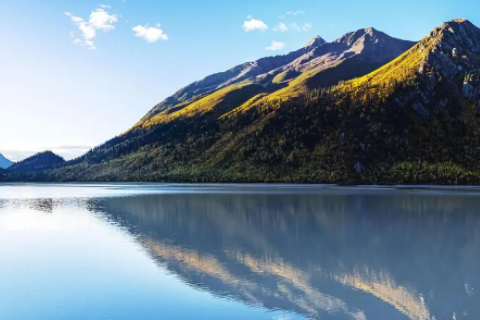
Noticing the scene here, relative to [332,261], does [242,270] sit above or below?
above

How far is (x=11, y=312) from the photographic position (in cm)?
2052

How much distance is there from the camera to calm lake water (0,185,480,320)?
20688mm

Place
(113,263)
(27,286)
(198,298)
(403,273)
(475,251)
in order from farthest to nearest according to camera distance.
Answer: (475,251) → (113,263) → (403,273) → (27,286) → (198,298)

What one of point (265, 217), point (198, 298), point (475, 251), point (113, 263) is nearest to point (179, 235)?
point (113, 263)

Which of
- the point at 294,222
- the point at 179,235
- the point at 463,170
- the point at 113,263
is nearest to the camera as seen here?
the point at 113,263

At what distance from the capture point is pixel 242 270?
2856 cm

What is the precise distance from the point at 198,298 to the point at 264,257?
11177 mm

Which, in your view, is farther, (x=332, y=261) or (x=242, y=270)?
(x=332, y=261)

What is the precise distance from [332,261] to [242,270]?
699 cm

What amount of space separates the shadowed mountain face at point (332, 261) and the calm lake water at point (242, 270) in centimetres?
9

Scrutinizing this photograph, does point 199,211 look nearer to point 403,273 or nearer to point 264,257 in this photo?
point 264,257

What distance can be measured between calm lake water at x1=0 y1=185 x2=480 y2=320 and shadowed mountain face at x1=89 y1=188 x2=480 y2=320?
0.09 meters

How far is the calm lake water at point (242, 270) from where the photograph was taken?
20.7 m

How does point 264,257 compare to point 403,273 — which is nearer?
point 403,273
